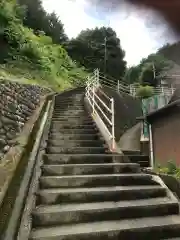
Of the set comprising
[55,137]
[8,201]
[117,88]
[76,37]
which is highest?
[76,37]

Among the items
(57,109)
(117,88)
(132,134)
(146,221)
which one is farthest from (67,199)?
(117,88)

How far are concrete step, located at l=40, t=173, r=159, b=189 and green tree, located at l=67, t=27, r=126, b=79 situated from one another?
2349cm

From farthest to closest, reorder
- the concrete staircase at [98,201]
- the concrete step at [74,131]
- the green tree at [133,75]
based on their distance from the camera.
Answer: the green tree at [133,75]
the concrete step at [74,131]
the concrete staircase at [98,201]

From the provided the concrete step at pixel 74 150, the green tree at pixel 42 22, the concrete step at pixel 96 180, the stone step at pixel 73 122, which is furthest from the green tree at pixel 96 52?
the concrete step at pixel 96 180

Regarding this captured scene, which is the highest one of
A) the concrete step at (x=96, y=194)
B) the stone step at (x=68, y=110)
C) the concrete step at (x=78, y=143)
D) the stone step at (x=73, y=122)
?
the stone step at (x=68, y=110)

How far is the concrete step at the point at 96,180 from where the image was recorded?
11.9 feet

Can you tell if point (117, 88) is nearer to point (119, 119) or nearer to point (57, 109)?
point (119, 119)

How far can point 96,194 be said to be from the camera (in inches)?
133

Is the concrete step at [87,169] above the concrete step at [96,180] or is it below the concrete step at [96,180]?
above

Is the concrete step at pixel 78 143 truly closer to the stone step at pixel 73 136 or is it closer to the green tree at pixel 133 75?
the stone step at pixel 73 136

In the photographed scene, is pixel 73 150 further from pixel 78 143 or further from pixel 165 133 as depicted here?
pixel 165 133

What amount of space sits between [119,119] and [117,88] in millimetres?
3826

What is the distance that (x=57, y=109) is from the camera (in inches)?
383

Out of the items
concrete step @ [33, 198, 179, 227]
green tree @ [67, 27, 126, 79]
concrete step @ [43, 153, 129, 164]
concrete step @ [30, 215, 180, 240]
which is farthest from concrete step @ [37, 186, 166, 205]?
green tree @ [67, 27, 126, 79]
